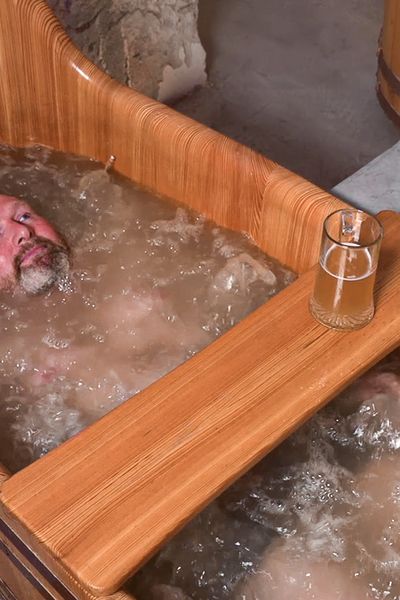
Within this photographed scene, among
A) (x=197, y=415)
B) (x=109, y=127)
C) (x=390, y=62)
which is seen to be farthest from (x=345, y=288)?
(x=390, y=62)

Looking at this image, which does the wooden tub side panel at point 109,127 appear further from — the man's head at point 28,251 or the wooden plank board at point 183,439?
the wooden plank board at point 183,439

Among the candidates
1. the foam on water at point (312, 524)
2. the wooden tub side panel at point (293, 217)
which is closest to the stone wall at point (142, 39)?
the wooden tub side panel at point (293, 217)

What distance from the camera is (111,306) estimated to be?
191 cm

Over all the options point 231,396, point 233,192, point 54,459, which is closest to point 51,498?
point 54,459

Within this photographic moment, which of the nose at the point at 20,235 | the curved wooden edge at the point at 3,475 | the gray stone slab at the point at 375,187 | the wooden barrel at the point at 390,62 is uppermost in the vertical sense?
the gray stone slab at the point at 375,187

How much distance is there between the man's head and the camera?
1894mm

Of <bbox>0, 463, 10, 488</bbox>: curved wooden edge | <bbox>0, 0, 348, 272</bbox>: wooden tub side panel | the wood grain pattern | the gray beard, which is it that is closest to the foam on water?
the wood grain pattern

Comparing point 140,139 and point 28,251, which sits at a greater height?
point 140,139

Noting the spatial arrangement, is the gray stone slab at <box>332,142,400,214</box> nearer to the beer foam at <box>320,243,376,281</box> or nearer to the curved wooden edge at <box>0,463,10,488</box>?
the beer foam at <box>320,243,376,281</box>

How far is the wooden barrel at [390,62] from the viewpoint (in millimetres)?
2912

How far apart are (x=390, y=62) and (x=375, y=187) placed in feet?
4.15

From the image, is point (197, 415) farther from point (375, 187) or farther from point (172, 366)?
point (375, 187)

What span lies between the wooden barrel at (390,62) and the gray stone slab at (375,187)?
3.54 ft

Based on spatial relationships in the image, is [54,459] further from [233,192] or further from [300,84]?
[300,84]
